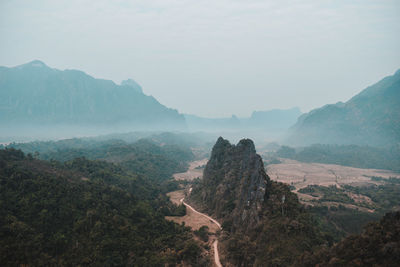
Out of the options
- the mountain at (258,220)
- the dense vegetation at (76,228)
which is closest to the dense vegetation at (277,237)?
the mountain at (258,220)

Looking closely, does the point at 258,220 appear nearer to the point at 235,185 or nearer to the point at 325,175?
the point at 235,185

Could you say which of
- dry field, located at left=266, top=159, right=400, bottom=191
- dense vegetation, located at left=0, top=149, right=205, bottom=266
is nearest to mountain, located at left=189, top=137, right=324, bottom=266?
dense vegetation, located at left=0, top=149, right=205, bottom=266

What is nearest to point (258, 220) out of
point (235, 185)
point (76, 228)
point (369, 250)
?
point (369, 250)

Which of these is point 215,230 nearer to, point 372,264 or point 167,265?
point 167,265

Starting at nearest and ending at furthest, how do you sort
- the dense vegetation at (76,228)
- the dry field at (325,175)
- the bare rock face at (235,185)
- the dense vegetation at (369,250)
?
the dense vegetation at (369,250) < the dense vegetation at (76,228) < the bare rock face at (235,185) < the dry field at (325,175)

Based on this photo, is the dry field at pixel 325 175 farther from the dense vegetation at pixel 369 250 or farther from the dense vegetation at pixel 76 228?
the dense vegetation at pixel 369 250

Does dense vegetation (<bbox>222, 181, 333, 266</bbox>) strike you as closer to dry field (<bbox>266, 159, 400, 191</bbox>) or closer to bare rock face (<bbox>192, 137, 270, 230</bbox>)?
bare rock face (<bbox>192, 137, 270, 230</bbox>)
